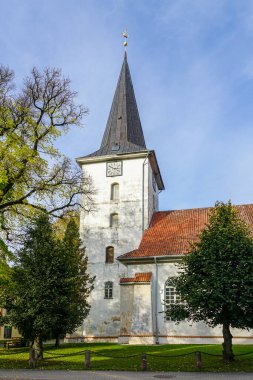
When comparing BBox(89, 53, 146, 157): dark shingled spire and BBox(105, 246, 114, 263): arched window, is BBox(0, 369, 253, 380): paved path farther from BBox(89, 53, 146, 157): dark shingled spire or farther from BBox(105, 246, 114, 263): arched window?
BBox(89, 53, 146, 157): dark shingled spire

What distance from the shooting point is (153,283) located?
27172 millimetres

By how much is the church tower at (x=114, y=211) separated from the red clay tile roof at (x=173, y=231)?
3.81 ft

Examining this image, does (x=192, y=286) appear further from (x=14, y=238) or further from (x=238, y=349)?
(x=14, y=238)

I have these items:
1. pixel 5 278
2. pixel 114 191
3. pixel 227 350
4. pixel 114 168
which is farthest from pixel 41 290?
pixel 114 168

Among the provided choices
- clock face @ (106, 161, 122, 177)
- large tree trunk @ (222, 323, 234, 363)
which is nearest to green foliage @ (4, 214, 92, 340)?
large tree trunk @ (222, 323, 234, 363)

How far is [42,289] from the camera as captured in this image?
18.2 meters

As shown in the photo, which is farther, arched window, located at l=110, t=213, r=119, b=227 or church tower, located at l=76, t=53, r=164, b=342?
arched window, located at l=110, t=213, r=119, b=227

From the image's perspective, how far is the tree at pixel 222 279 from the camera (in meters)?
16.3

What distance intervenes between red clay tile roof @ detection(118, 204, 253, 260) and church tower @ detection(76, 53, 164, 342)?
3.81 feet

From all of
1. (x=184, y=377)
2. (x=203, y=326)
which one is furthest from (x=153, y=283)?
(x=184, y=377)

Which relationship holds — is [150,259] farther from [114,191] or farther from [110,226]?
[114,191]

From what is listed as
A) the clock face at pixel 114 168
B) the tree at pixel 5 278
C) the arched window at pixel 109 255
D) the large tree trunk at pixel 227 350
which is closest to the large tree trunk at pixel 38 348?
the tree at pixel 5 278

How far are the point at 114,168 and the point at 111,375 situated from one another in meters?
21.5

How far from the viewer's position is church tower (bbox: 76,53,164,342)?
30.2 m
